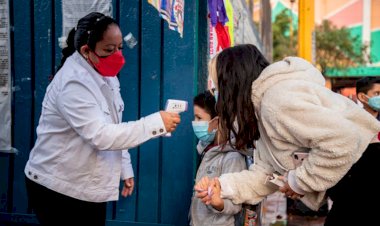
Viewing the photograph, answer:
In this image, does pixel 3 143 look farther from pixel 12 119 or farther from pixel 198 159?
pixel 198 159

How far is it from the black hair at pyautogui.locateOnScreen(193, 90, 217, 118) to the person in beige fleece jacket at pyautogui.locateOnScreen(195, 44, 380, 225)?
2.41ft

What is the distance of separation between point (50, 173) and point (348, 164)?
1.58 meters

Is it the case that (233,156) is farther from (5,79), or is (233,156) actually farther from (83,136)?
(5,79)

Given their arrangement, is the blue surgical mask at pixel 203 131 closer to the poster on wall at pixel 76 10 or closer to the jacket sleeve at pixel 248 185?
the jacket sleeve at pixel 248 185

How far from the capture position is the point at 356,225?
212 cm

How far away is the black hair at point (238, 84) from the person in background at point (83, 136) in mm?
426

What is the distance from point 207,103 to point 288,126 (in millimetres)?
1205

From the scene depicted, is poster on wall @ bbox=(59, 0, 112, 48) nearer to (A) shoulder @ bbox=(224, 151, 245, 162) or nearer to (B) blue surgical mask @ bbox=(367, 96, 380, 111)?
(A) shoulder @ bbox=(224, 151, 245, 162)

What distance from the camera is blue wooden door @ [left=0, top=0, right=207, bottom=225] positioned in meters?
3.64

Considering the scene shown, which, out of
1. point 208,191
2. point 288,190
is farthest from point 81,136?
point 288,190

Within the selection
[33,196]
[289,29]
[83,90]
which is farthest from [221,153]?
[289,29]

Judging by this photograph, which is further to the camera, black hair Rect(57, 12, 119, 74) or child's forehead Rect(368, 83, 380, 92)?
child's forehead Rect(368, 83, 380, 92)

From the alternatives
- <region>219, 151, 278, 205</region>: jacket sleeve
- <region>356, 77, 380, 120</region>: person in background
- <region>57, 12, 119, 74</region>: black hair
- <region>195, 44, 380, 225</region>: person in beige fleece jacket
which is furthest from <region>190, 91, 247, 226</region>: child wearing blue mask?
<region>356, 77, 380, 120</region>: person in background

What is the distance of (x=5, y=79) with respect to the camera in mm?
4020
